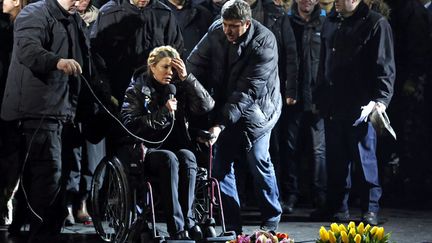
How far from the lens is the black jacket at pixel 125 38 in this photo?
400 inches

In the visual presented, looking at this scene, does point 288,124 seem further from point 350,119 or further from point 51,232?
point 51,232

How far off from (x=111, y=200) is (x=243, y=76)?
1.35m

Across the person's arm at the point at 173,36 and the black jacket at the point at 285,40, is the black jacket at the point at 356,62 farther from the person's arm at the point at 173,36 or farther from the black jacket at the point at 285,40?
the person's arm at the point at 173,36

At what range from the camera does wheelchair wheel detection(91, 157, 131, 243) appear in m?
8.68

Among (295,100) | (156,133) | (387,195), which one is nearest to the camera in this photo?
(156,133)

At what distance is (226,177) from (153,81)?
0.98m

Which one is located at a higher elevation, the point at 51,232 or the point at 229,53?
the point at 229,53

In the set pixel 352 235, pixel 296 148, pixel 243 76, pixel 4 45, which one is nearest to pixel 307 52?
pixel 296 148

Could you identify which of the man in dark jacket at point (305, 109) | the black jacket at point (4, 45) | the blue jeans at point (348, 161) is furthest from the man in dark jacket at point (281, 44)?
the black jacket at point (4, 45)

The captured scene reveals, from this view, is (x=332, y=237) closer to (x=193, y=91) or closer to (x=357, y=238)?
(x=357, y=238)

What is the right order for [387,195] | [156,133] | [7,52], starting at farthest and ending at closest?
1. [387,195]
2. [7,52]
3. [156,133]

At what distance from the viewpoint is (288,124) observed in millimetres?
11336

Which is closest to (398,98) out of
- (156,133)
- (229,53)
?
(229,53)

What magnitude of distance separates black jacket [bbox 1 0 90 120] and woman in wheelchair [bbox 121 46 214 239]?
19.2 inches
